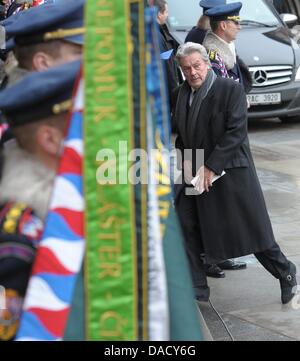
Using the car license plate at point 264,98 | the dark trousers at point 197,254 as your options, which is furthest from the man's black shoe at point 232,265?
the car license plate at point 264,98

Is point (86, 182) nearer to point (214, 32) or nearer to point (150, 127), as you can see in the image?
point (150, 127)

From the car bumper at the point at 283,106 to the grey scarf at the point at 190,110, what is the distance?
618 cm

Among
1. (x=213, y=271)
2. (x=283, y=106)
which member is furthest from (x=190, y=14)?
(x=213, y=271)

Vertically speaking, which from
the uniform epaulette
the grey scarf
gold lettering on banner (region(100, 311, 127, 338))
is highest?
the uniform epaulette

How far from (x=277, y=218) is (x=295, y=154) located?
2.73 metres

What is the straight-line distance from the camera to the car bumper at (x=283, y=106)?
1209 cm

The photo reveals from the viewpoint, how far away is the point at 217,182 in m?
5.91

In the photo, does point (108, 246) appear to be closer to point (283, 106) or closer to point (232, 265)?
point (232, 265)

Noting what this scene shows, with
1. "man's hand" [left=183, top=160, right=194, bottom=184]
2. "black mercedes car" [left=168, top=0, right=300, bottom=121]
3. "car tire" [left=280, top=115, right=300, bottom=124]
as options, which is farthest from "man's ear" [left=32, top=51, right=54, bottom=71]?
"car tire" [left=280, top=115, right=300, bottom=124]

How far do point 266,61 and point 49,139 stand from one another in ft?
33.4

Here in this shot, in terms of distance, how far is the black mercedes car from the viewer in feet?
39.4

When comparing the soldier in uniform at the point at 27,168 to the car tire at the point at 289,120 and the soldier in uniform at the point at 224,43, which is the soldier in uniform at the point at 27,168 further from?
the car tire at the point at 289,120

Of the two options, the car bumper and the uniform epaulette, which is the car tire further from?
the uniform epaulette

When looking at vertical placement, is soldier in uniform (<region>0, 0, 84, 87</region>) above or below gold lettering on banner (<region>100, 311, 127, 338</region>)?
above
